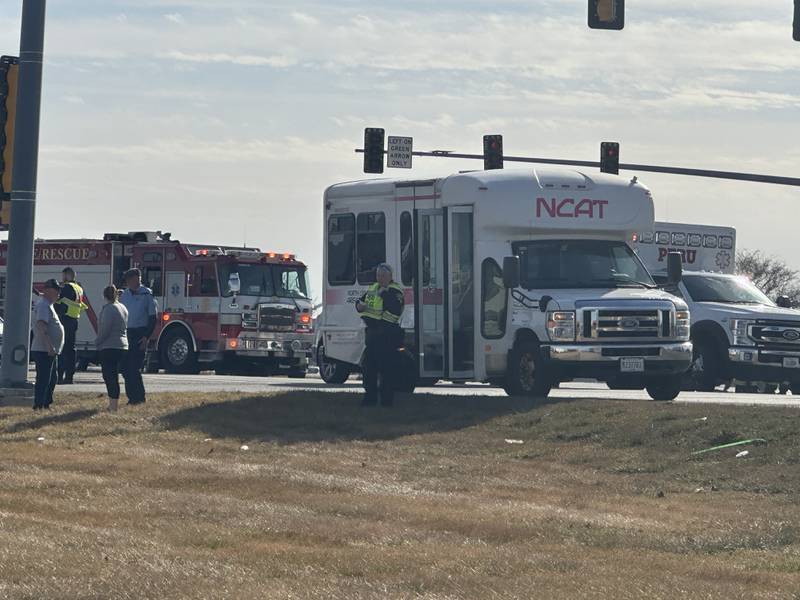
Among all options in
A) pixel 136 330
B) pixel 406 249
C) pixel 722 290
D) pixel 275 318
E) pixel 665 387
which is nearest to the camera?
pixel 136 330

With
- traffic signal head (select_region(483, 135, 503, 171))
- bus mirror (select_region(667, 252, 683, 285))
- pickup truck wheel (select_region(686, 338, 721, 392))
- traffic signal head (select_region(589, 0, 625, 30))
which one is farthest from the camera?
traffic signal head (select_region(483, 135, 503, 171))

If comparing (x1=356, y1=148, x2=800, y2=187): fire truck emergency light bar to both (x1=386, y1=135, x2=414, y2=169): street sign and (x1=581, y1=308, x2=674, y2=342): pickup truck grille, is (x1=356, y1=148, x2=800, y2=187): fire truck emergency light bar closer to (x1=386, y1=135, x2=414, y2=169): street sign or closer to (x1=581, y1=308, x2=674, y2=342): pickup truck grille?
(x1=386, y1=135, x2=414, y2=169): street sign

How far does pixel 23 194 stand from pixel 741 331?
11897 millimetres

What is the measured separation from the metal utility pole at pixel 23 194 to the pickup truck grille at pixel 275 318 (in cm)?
1479

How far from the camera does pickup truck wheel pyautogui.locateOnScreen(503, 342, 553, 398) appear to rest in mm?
20953

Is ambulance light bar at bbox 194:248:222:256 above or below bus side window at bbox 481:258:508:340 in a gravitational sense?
above

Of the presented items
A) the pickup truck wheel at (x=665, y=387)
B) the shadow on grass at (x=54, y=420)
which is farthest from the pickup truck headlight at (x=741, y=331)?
the shadow on grass at (x=54, y=420)

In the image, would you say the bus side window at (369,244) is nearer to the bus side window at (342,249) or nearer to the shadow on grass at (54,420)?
the bus side window at (342,249)

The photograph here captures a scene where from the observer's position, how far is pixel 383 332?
19781mm

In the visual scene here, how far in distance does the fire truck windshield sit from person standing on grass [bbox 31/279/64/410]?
15438 mm

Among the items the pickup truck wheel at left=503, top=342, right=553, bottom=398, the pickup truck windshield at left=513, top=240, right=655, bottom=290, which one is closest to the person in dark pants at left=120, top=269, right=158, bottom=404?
the pickup truck wheel at left=503, top=342, right=553, bottom=398

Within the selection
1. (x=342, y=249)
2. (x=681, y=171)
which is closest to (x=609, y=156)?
(x=681, y=171)

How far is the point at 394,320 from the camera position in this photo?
19.7 metres

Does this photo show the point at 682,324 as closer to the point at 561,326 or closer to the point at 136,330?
the point at 561,326
